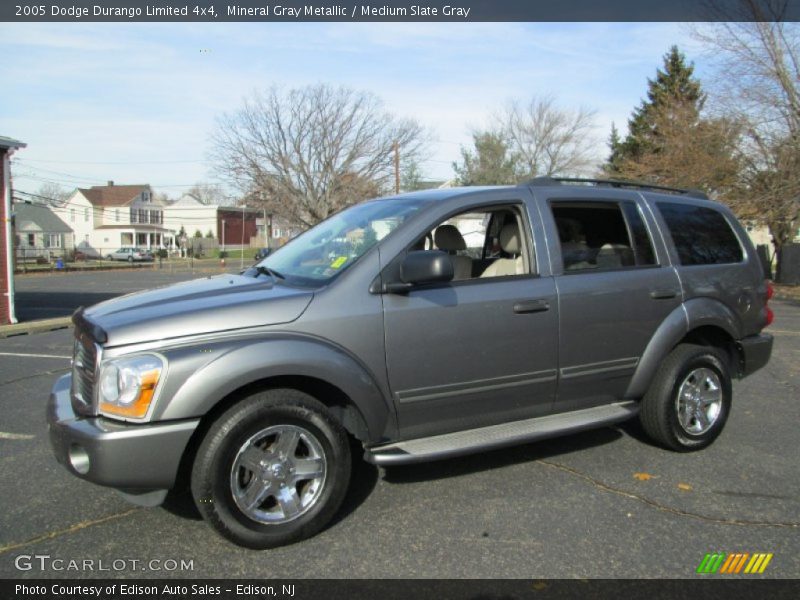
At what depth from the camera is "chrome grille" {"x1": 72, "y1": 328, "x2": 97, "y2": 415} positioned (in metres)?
3.05

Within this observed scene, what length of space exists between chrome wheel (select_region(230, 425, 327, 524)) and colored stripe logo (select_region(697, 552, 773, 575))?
6.31 ft

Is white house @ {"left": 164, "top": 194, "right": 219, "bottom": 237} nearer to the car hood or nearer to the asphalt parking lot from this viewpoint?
the asphalt parking lot

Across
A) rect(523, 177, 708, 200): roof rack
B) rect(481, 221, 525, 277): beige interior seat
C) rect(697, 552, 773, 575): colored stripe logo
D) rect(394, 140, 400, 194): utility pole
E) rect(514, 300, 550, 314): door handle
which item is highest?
rect(394, 140, 400, 194): utility pole

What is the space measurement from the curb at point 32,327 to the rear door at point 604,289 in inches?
398

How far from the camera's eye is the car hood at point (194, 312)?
3023 mm

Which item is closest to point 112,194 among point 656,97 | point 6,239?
point 656,97

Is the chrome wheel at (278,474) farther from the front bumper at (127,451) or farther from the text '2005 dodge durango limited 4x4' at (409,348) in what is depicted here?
the front bumper at (127,451)

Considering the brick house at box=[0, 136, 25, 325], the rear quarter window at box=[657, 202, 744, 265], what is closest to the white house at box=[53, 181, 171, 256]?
the brick house at box=[0, 136, 25, 325]

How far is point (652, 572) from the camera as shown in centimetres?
291

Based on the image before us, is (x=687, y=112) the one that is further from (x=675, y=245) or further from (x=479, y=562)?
(x=479, y=562)

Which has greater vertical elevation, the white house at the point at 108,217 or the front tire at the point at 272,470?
the white house at the point at 108,217

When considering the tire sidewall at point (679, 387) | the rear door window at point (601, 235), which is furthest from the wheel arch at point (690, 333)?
the rear door window at point (601, 235)

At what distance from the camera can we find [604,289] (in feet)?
A: 13.4

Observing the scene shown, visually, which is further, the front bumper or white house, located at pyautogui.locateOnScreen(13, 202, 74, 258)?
white house, located at pyautogui.locateOnScreen(13, 202, 74, 258)
